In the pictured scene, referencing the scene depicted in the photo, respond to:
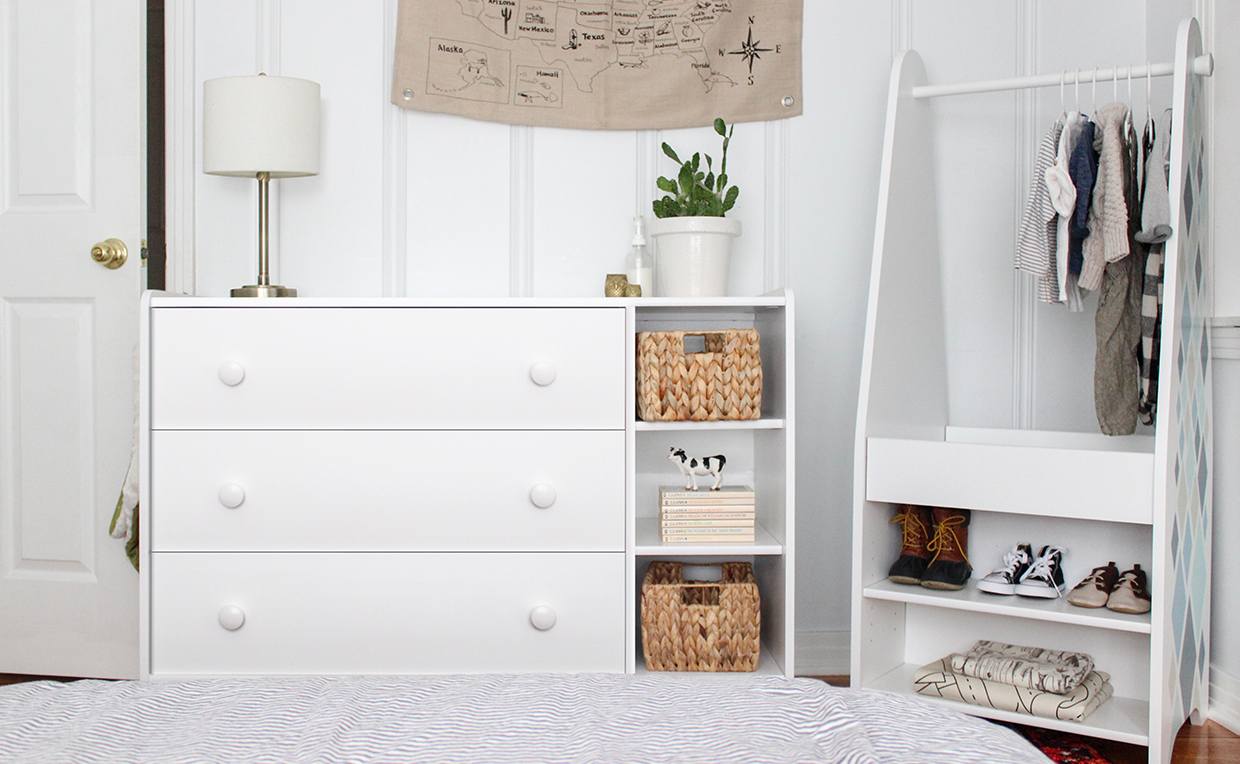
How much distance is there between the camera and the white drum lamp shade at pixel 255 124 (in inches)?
79.0

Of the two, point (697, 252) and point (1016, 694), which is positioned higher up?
point (697, 252)

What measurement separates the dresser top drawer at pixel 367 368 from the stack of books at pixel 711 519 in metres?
0.31

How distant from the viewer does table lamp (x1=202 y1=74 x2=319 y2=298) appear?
79.0 inches

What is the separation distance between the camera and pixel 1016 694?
183cm

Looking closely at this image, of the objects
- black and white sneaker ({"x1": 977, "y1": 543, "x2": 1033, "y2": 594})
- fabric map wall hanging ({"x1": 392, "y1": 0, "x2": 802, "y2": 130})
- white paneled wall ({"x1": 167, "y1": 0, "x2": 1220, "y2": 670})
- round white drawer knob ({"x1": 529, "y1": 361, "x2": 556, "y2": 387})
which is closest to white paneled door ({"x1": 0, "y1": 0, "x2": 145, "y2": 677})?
white paneled wall ({"x1": 167, "y1": 0, "x2": 1220, "y2": 670})

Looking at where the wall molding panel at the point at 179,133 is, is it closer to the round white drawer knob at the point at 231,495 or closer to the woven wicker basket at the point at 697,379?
the round white drawer knob at the point at 231,495

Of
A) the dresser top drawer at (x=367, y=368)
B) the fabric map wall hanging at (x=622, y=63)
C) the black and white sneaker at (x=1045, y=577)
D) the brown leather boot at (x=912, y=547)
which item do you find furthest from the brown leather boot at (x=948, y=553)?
the fabric map wall hanging at (x=622, y=63)

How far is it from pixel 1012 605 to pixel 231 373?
164 cm

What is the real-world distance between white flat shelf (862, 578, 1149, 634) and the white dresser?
58 centimetres

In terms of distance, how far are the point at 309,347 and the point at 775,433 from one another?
1.03 meters

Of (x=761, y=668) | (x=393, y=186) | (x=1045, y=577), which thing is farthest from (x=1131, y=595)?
(x=393, y=186)

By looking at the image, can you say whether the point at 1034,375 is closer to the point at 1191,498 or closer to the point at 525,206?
the point at 1191,498

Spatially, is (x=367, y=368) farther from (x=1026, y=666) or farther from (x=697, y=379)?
(x=1026, y=666)

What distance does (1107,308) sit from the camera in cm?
185
